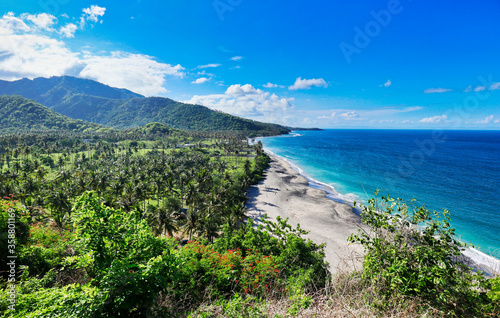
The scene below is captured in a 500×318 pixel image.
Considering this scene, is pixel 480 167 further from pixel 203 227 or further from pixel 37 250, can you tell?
pixel 37 250

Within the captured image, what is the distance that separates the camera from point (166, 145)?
622 ft

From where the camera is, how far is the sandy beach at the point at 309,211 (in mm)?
42062

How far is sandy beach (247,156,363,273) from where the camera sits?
42062 millimetres

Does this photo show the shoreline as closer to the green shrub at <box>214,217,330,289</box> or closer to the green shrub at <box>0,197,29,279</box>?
the green shrub at <box>214,217,330,289</box>

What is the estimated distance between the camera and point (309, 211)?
193 feet

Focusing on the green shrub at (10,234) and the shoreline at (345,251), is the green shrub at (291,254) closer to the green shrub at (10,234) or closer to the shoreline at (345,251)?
the shoreline at (345,251)

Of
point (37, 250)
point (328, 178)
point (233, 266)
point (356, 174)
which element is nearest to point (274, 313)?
point (233, 266)

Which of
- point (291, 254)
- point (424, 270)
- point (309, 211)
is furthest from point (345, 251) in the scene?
point (424, 270)

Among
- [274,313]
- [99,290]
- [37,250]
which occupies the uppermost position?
[99,290]

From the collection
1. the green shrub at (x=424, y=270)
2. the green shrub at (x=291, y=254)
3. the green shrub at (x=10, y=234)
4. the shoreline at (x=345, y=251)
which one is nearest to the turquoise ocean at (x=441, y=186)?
the shoreline at (x=345, y=251)

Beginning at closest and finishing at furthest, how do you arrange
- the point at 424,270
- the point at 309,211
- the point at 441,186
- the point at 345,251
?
the point at 424,270 → the point at 345,251 → the point at 309,211 → the point at 441,186

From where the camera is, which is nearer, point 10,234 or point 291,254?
point 10,234

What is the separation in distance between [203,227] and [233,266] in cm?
1942

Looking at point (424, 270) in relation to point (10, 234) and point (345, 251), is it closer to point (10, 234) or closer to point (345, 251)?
point (10, 234)
